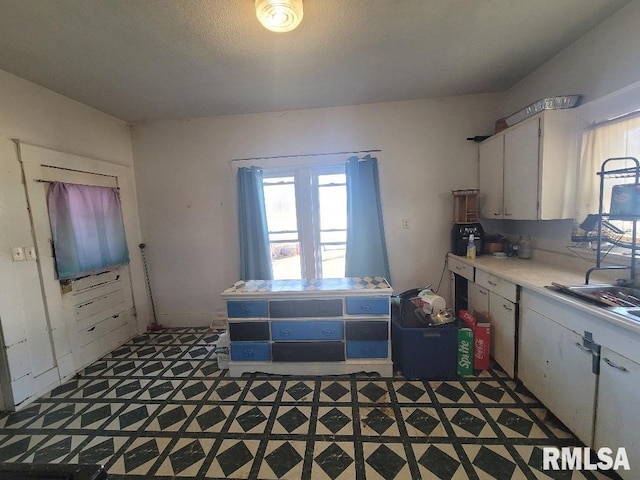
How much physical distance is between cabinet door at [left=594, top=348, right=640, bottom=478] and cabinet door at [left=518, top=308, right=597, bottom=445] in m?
0.05

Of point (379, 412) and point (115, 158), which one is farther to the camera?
point (115, 158)

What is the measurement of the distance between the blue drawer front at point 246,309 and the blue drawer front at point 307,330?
0.14 m

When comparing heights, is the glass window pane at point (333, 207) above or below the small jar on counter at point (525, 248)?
above

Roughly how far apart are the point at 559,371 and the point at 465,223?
153 centimetres

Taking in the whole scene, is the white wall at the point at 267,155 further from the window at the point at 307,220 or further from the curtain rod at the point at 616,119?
the curtain rod at the point at 616,119

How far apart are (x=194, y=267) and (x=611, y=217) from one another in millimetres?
3906

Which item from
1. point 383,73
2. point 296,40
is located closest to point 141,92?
point 296,40

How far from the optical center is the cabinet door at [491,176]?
2.57 meters

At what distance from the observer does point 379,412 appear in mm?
1891

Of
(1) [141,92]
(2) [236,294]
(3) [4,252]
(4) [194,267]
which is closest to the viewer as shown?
(3) [4,252]

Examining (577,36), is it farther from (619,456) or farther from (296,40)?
(619,456)

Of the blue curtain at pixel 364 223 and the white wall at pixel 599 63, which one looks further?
the blue curtain at pixel 364 223

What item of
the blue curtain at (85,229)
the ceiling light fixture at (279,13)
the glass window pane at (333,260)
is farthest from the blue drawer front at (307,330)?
the ceiling light fixture at (279,13)

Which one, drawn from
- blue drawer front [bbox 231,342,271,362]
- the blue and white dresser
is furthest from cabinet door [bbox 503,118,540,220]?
blue drawer front [bbox 231,342,271,362]
